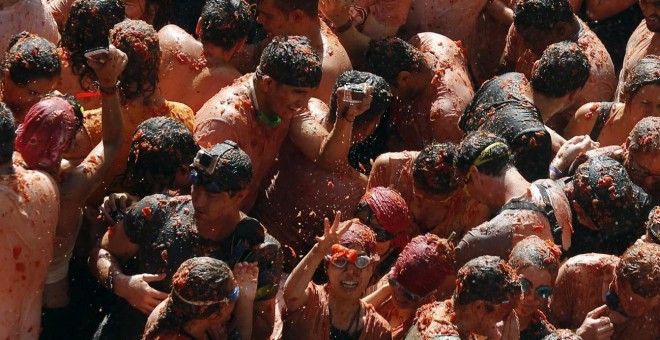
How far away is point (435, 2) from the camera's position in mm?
12812

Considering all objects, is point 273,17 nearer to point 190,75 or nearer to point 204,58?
point 204,58

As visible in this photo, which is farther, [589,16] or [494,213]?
[589,16]

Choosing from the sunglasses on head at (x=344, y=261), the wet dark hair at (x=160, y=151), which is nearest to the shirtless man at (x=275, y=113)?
the wet dark hair at (x=160, y=151)

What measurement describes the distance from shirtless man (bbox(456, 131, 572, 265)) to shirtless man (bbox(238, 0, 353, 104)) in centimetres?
171

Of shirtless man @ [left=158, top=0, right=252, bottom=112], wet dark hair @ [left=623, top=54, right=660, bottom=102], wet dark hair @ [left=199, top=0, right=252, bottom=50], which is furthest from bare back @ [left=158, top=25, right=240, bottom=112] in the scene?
wet dark hair @ [left=623, top=54, right=660, bottom=102]

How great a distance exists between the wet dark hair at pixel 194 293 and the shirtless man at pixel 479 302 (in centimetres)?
113

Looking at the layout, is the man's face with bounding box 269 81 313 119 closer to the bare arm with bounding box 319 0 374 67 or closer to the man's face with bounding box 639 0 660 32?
the bare arm with bounding box 319 0 374 67

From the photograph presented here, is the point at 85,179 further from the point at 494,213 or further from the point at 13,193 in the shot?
the point at 494,213

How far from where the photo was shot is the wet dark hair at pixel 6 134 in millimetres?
8711

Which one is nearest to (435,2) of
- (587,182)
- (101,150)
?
(587,182)

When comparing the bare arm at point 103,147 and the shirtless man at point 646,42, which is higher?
the bare arm at point 103,147

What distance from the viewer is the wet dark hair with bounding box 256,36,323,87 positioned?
10195 millimetres

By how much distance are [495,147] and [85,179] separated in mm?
2448

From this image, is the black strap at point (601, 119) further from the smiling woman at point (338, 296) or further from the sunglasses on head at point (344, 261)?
the sunglasses on head at point (344, 261)
